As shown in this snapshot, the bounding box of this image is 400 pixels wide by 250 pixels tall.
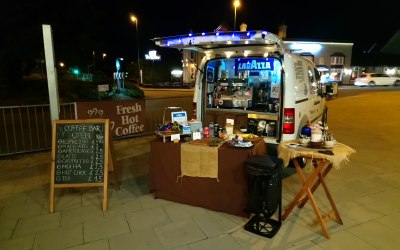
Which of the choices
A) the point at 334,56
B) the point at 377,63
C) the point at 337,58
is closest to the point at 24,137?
the point at 334,56

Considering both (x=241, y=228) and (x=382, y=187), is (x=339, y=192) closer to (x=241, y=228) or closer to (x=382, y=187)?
(x=382, y=187)

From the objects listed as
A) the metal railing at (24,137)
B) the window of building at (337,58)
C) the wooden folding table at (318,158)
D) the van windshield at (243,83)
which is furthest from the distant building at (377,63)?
the wooden folding table at (318,158)

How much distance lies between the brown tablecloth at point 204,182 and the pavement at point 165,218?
12cm

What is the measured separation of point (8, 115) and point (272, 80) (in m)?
13.3

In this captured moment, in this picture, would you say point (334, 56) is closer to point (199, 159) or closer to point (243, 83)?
point (243, 83)

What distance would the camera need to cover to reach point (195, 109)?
19.3 feet

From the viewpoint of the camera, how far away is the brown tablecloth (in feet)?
12.6

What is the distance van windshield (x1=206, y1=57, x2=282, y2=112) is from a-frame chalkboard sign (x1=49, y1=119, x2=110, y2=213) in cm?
233

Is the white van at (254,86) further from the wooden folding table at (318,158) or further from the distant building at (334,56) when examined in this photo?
the distant building at (334,56)

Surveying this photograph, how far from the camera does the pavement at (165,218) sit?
3.38m

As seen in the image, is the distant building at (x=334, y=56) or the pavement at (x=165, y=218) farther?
the distant building at (x=334, y=56)

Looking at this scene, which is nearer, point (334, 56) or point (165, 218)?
point (165, 218)

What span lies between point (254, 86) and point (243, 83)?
0.22 meters

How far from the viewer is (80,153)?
431 cm
